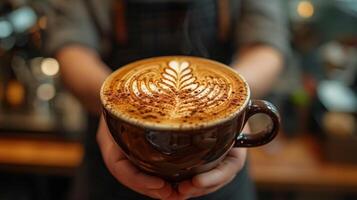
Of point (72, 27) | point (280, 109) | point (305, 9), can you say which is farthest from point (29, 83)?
point (305, 9)

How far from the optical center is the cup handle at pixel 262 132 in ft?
1.39

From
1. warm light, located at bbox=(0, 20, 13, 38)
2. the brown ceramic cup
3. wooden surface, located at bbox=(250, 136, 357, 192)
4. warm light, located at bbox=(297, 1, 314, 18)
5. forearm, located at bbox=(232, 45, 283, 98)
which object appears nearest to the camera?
the brown ceramic cup

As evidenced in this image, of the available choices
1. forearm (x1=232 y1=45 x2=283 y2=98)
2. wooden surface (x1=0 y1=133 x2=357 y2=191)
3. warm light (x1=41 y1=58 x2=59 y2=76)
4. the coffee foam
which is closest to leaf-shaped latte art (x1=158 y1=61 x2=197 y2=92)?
the coffee foam

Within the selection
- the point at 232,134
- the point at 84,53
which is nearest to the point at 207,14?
the point at 84,53

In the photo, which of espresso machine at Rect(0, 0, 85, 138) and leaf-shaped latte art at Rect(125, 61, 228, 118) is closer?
leaf-shaped latte art at Rect(125, 61, 228, 118)

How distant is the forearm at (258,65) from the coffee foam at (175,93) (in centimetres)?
27

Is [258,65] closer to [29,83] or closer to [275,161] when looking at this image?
[275,161]

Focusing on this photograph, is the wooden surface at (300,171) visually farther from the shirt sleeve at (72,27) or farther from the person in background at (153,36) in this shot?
the shirt sleeve at (72,27)

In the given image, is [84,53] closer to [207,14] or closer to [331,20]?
[207,14]

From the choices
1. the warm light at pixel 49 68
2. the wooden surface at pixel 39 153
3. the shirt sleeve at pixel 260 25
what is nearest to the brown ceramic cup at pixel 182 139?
the shirt sleeve at pixel 260 25

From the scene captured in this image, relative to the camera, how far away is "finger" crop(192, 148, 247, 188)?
433 mm

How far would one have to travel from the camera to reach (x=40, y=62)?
144 centimetres

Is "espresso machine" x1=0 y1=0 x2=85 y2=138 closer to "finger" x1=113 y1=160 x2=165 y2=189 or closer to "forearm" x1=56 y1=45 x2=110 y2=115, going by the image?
"forearm" x1=56 y1=45 x2=110 y2=115

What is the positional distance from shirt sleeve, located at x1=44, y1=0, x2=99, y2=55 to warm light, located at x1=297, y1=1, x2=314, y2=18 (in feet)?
2.81
